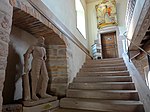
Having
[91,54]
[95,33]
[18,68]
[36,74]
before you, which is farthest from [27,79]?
[95,33]

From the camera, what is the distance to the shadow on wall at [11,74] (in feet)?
7.21

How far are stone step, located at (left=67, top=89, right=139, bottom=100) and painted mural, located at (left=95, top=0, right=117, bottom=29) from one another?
199 inches

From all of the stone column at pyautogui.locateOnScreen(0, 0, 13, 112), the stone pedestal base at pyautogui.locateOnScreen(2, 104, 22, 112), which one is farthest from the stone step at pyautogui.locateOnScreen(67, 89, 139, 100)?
the stone column at pyautogui.locateOnScreen(0, 0, 13, 112)

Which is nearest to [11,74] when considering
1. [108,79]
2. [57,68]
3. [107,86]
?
[57,68]

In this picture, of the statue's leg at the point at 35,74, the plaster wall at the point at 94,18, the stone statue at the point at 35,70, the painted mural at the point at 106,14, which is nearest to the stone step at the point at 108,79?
the stone statue at the point at 35,70

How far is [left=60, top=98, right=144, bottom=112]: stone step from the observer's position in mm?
2086

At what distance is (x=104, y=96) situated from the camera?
8.66 feet

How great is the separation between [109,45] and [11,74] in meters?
5.87

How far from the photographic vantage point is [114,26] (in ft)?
22.8

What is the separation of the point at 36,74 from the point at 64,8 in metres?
2.15

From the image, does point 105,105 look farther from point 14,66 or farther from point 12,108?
point 14,66

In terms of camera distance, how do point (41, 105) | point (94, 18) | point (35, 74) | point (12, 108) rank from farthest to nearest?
point (94, 18)
point (35, 74)
point (41, 105)
point (12, 108)

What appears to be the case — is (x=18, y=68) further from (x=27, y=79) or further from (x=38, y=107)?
(x=38, y=107)

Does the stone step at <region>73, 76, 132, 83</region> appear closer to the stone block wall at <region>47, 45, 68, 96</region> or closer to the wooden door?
A: the stone block wall at <region>47, 45, 68, 96</region>
